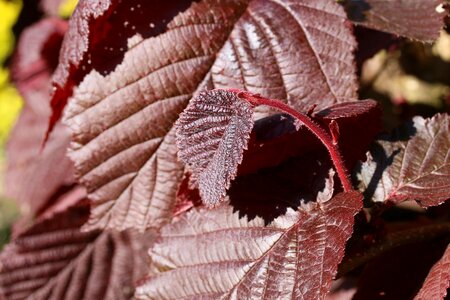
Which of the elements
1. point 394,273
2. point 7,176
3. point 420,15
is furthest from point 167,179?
point 7,176

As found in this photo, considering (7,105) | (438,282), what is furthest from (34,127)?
(7,105)

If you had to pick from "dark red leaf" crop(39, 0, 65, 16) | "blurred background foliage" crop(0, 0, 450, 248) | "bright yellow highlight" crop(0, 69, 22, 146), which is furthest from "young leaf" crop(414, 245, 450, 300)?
"bright yellow highlight" crop(0, 69, 22, 146)

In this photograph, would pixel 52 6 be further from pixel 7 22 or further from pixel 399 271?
pixel 399 271

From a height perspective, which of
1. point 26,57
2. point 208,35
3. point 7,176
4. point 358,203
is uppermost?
point 208,35

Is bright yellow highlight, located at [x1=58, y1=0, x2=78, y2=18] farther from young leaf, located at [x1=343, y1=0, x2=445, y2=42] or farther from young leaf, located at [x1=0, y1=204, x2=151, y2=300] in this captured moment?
young leaf, located at [x1=343, y1=0, x2=445, y2=42]

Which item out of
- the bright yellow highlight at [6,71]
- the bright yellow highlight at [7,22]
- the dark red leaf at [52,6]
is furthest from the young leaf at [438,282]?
the bright yellow highlight at [7,22]

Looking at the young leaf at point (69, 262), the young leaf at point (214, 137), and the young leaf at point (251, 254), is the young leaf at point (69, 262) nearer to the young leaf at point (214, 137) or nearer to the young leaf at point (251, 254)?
the young leaf at point (251, 254)

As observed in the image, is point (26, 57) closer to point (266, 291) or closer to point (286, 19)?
point (286, 19)
